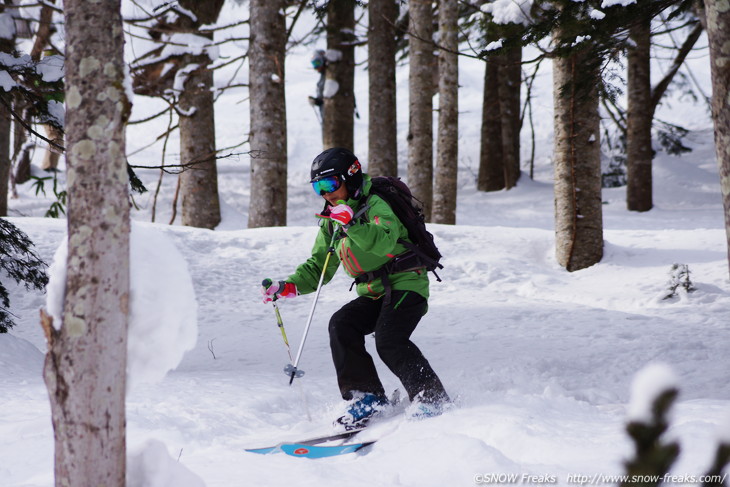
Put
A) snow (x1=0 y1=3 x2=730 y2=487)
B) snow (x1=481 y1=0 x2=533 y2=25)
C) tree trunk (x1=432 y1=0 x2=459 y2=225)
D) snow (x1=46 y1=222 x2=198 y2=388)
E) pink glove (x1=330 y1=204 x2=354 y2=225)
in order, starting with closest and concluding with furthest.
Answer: snow (x1=46 y1=222 x2=198 y2=388)
snow (x1=0 y1=3 x2=730 y2=487)
pink glove (x1=330 y1=204 x2=354 y2=225)
snow (x1=481 y1=0 x2=533 y2=25)
tree trunk (x1=432 y1=0 x2=459 y2=225)

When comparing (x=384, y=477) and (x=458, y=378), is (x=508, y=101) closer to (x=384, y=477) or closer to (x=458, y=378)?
(x=458, y=378)

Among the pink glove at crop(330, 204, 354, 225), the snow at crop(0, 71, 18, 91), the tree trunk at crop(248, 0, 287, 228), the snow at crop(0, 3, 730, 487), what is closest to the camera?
the snow at crop(0, 3, 730, 487)

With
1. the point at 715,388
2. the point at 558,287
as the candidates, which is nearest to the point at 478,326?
the point at 558,287

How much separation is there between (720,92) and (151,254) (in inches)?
123

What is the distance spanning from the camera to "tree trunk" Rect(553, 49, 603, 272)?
8742 millimetres

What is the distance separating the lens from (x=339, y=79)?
14.7 meters

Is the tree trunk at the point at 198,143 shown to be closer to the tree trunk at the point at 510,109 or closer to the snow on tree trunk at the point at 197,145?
the snow on tree trunk at the point at 197,145

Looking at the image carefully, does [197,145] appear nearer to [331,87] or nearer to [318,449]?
[331,87]

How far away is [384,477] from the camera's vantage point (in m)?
3.16

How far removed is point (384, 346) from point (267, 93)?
285 inches

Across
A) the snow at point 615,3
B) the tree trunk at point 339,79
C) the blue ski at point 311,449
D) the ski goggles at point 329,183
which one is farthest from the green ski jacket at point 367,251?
the tree trunk at point 339,79

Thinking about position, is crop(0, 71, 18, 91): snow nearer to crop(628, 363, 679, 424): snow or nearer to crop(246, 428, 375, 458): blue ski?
crop(246, 428, 375, 458): blue ski

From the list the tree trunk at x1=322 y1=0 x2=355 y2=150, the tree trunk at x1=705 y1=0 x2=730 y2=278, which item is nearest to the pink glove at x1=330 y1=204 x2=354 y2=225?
the tree trunk at x1=705 y1=0 x2=730 y2=278

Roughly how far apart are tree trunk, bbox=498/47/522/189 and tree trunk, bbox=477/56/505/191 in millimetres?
407
